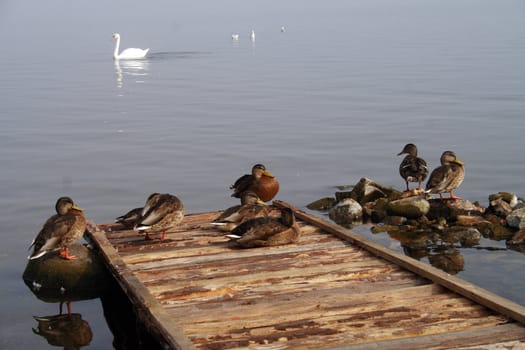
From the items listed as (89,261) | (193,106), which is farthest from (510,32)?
(89,261)

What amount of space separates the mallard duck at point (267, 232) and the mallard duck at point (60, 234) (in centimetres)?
184

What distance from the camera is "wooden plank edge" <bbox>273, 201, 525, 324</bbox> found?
25.2 ft

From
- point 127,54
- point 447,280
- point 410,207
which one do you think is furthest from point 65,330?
point 127,54

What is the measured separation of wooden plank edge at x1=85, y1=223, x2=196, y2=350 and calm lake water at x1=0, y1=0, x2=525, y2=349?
923mm

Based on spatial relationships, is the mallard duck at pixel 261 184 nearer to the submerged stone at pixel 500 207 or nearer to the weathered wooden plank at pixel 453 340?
the submerged stone at pixel 500 207

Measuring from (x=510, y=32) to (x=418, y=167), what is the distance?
187 feet

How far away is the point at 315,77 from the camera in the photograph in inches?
1528

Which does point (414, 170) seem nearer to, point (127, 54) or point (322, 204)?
point (322, 204)

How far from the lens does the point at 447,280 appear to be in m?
8.44

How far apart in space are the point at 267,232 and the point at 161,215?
1.33 m

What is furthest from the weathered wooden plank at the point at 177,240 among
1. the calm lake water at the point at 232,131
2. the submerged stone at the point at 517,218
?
the submerged stone at the point at 517,218

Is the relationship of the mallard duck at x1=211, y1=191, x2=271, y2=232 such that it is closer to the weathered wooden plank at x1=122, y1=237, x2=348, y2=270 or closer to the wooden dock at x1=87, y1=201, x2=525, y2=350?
the wooden dock at x1=87, y1=201, x2=525, y2=350

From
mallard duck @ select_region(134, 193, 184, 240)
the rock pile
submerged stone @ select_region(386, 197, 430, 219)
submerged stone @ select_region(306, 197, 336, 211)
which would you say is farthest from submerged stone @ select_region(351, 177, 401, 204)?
mallard duck @ select_region(134, 193, 184, 240)

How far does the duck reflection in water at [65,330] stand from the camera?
387 inches
